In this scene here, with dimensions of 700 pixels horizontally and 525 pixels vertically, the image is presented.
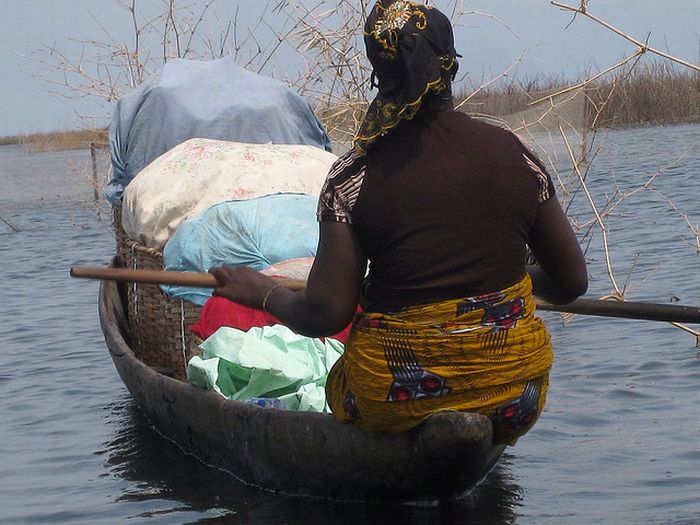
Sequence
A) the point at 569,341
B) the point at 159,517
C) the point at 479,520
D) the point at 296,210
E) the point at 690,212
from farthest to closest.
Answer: the point at 690,212, the point at 569,341, the point at 296,210, the point at 159,517, the point at 479,520

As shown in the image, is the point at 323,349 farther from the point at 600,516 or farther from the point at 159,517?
the point at 600,516

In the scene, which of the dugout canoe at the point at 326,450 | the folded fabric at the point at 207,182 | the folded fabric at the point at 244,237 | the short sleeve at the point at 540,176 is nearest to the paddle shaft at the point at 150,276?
the dugout canoe at the point at 326,450

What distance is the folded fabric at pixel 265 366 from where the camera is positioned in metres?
4.42

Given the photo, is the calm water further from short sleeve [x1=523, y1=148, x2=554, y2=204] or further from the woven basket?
short sleeve [x1=523, y1=148, x2=554, y2=204]

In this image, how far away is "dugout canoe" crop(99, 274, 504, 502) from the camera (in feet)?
11.3

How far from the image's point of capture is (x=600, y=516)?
4188 millimetres

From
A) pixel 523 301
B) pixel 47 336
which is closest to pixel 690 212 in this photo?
pixel 47 336

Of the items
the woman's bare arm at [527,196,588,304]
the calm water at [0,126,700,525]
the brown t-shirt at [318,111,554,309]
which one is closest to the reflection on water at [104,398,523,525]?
the calm water at [0,126,700,525]

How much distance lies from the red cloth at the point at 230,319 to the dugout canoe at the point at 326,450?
263mm

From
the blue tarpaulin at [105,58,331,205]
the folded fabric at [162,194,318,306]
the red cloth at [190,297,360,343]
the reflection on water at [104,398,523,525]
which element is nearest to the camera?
the reflection on water at [104,398,523,525]

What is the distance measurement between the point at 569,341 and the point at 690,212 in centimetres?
545

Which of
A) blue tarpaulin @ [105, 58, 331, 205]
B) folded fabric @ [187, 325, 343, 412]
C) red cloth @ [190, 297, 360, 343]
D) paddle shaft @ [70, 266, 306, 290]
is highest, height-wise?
blue tarpaulin @ [105, 58, 331, 205]

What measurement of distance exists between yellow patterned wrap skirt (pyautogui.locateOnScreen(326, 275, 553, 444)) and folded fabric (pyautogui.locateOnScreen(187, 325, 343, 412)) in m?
0.97

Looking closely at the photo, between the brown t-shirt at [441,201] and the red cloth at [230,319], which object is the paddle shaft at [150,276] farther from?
the red cloth at [230,319]
